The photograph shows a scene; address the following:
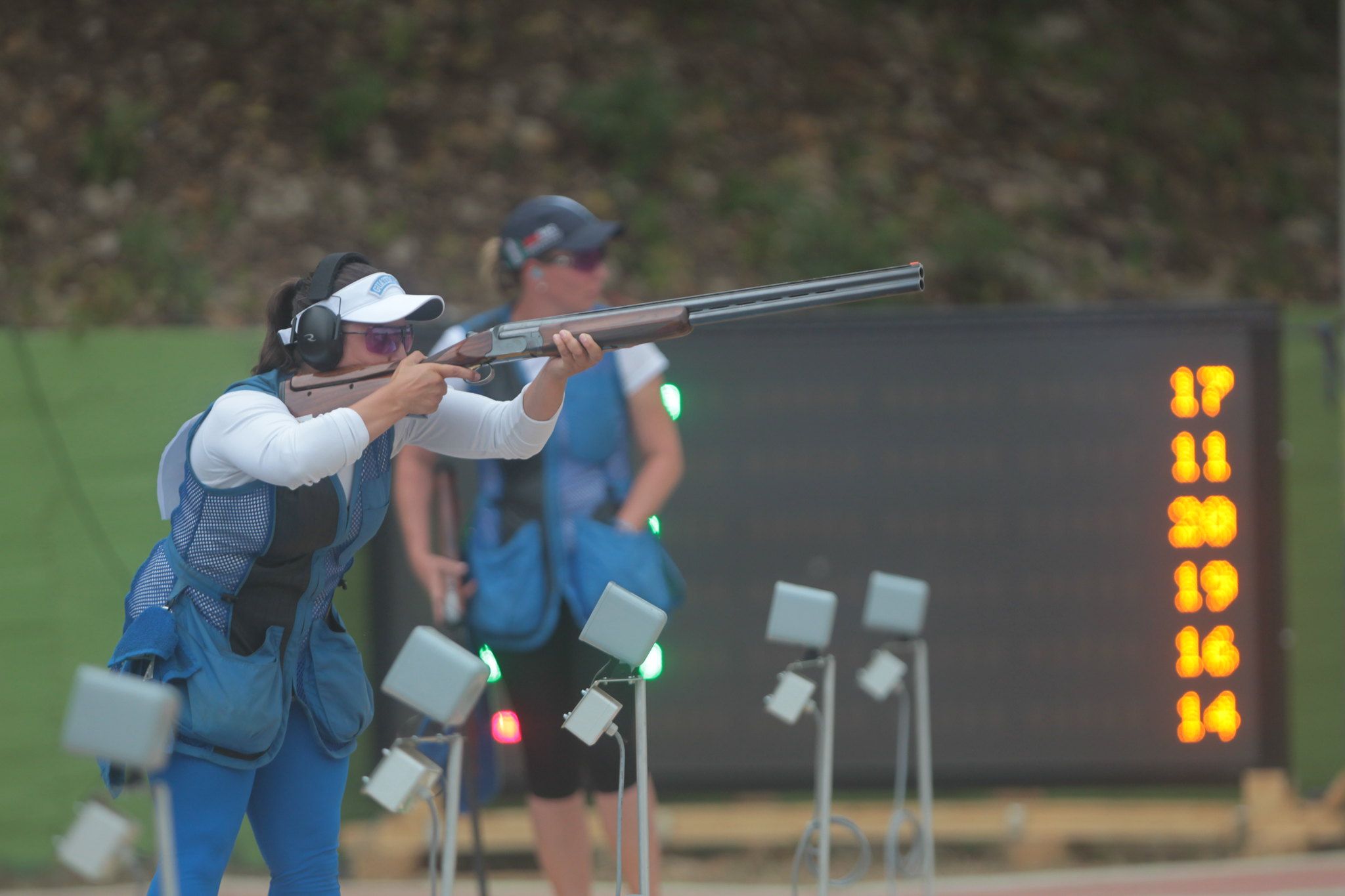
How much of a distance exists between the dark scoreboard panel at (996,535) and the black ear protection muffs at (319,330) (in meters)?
2.11

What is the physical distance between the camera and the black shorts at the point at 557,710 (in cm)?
325

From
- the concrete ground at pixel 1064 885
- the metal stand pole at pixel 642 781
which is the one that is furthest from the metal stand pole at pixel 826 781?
the concrete ground at pixel 1064 885

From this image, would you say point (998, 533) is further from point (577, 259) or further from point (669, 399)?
point (577, 259)

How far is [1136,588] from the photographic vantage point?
177 inches

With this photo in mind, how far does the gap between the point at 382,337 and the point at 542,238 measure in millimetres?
1001

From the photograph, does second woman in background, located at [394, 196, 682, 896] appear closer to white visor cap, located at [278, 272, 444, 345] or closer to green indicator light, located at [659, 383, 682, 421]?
green indicator light, located at [659, 383, 682, 421]

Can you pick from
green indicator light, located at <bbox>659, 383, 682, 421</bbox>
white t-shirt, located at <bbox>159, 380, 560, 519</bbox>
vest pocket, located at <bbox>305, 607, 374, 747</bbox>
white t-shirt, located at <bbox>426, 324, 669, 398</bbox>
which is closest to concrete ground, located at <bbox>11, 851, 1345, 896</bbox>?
green indicator light, located at <bbox>659, 383, 682, 421</bbox>

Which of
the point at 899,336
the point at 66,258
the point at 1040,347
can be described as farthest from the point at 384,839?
the point at 66,258

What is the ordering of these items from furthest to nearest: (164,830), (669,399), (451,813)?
(669,399) < (451,813) < (164,830)

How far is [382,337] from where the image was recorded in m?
2.43

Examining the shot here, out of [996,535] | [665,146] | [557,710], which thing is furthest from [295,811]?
[665,146]

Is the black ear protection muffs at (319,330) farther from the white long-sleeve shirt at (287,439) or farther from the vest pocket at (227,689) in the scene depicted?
→ the vest pocket at (227,689)

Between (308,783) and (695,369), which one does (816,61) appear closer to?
(695,369)

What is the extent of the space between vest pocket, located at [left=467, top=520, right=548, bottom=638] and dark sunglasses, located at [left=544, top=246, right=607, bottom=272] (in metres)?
0.58
